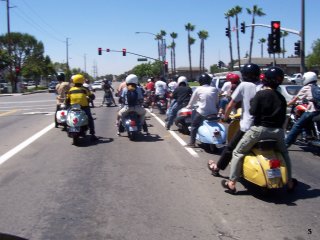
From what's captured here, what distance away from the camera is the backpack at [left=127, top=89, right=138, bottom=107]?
12281mm

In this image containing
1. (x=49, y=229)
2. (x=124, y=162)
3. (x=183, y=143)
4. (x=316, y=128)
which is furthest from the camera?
(x=183, y=143)

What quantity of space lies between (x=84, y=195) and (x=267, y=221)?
2.64 m

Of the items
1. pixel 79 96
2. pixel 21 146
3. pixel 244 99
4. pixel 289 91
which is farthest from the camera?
pixel 289 91

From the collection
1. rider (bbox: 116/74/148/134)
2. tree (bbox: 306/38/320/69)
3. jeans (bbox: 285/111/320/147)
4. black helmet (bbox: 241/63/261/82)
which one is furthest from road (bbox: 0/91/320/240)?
tree (bbox: 306/38/320/69)

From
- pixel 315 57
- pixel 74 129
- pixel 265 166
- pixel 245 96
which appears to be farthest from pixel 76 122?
pixel 315 57

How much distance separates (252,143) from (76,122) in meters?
5.85

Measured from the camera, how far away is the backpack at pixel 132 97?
12.3 m

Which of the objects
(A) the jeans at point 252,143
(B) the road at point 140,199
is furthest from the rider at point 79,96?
(A) the jeans at point 252,143

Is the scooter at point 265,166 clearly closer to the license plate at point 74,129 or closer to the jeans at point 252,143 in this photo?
the jeans at point 252,143

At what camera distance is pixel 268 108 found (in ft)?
21.1

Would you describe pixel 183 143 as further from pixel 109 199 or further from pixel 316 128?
pixel 109 199

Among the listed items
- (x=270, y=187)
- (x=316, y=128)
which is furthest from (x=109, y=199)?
(x=316, y=128)

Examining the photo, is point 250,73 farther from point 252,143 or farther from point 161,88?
point 161,88

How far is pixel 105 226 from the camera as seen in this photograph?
5.30m
